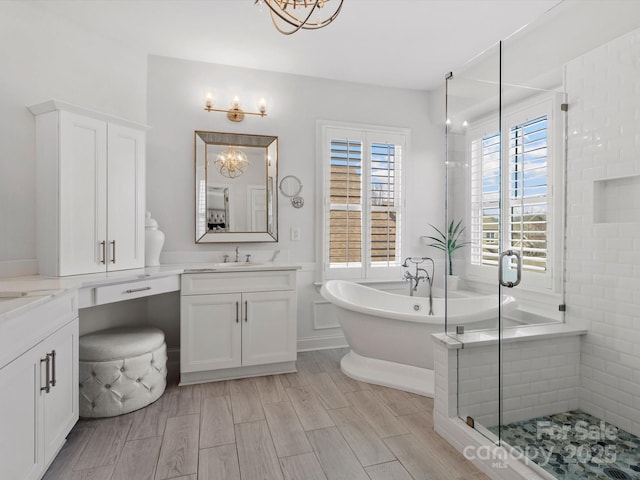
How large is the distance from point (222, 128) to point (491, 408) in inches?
121

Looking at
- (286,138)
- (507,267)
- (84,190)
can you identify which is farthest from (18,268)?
(507,267)

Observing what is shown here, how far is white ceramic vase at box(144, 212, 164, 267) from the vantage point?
10.1 ft

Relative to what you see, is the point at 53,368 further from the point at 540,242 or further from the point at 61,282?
the point at 540,242

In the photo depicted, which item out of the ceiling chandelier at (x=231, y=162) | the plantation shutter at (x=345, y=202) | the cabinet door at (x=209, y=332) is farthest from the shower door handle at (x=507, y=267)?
the ceiling chandelier at (x=231, y=162)

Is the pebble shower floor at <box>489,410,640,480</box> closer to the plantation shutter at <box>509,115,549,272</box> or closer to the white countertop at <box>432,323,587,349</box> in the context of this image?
the white countertop at <box>432,323,587,349</box>

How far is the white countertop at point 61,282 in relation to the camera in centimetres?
158

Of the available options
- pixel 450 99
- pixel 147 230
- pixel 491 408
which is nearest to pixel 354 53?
pixel 450 99

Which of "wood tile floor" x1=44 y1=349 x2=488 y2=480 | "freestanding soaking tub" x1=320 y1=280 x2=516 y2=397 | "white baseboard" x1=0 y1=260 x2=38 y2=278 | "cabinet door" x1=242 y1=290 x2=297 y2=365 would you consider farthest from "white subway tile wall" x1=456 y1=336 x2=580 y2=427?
"white baseboard" x1=0 y1=260 x2=38 y2=278

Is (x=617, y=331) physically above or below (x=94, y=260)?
below

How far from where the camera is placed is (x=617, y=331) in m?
2.07

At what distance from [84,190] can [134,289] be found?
761mm

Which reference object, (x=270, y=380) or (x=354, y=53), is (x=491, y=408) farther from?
(x=354, y=53)

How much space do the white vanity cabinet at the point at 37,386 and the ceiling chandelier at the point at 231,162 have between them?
1.79 metres

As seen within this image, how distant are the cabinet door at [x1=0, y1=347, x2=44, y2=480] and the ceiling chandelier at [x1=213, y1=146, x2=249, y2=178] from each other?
2219 mm
